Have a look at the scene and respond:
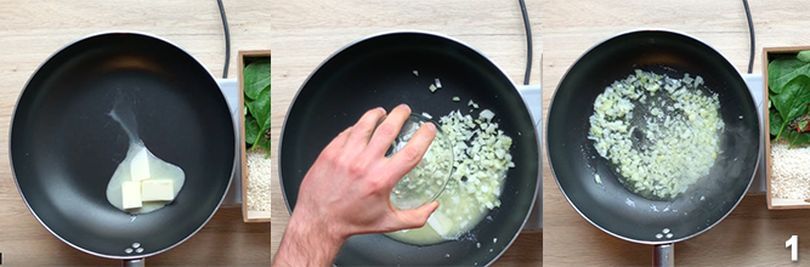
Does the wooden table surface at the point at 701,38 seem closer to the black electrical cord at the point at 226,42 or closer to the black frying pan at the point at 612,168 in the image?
the black frying pan at the point at 612,168

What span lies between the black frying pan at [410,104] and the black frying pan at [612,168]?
0.19ft

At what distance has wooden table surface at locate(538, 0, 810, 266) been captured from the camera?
3.75 feet

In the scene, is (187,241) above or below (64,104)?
below

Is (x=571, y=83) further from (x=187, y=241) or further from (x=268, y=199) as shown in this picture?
(x=187, y=241)

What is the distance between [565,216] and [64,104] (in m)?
0.71

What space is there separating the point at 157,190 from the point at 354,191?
42 cm

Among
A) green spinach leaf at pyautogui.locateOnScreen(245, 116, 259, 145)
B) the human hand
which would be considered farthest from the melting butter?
the human hand

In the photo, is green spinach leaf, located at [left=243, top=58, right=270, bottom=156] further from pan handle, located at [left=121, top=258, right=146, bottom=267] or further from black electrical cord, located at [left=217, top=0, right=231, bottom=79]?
pan handle, located at [left=121, top=258, right=146, bottom=267]

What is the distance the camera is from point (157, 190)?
1.13m

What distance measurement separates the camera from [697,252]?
1.15 metres

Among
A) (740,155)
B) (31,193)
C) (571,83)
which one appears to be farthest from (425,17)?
(31,193)

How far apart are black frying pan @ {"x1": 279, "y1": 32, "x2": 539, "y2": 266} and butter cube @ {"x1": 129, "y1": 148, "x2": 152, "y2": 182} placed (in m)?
0.19

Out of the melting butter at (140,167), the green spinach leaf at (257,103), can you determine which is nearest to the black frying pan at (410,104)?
the green spinach leaf at (257,103)

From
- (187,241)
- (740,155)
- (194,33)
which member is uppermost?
(194,33)
